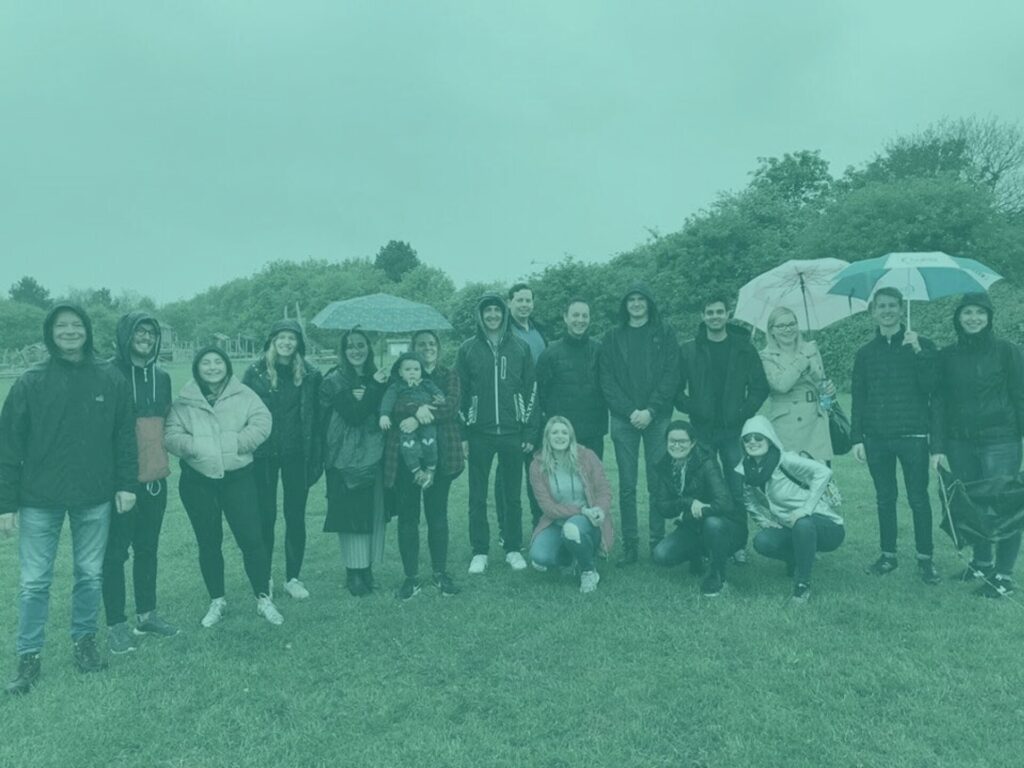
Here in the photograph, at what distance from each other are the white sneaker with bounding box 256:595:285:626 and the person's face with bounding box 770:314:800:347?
4.46 meters

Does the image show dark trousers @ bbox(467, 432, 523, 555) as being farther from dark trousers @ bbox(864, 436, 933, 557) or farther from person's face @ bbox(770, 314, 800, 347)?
dark trousers @ bbox(864, 436, 933, 557)

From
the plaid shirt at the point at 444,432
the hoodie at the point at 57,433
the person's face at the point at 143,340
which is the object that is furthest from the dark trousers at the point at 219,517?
the plaid shirt at the point at 444,432

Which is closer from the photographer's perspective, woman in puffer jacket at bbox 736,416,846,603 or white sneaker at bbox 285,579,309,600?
woman in puffer jacket at bbox 736,416,846,603

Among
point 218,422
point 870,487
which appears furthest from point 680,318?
point 218,422

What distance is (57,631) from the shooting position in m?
5.68

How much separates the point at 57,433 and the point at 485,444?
3.25 metres

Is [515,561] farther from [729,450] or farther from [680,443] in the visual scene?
[729,450]

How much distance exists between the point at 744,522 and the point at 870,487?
470cm

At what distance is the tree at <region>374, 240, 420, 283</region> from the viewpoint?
8944cm

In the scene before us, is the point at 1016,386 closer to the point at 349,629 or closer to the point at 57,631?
the point at 349,629

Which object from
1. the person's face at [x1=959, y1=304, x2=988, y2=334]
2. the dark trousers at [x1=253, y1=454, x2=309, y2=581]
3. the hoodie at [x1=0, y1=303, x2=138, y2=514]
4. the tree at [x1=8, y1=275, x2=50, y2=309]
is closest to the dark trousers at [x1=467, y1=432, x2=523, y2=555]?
the dark trousers at [x1=253, y1=454, x2=309, y2=581]

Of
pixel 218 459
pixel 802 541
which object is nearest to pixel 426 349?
pixel 218 459

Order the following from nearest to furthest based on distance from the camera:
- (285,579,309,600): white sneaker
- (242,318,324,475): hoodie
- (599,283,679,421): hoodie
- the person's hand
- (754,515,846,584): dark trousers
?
(754,515,846,584): dark trousers → (242,318,324,475): hoodie → (285,579,309,600): white sneaker → the person's hand → (599,283,679,421): hoodie

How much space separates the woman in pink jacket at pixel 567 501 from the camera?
6242mm
